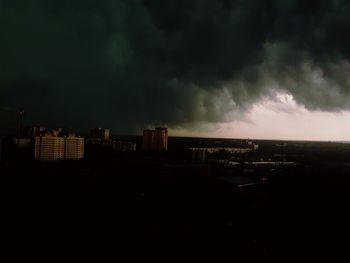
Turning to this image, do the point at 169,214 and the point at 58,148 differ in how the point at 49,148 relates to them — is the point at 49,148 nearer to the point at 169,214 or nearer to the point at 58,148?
the point at 58,148

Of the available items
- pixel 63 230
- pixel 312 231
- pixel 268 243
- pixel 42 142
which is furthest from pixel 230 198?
pixel 42 142

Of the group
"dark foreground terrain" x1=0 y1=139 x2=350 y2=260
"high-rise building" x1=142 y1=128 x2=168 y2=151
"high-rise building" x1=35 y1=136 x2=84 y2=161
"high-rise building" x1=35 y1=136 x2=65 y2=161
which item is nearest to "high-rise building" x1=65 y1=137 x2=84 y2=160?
"high-rise building" x1=35 y1=136 x2=84 y2=161

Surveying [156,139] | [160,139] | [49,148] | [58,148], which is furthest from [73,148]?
[160,139]

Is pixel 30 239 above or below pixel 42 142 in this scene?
below

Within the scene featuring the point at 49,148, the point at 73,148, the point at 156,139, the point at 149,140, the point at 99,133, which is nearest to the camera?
the point at 49,148

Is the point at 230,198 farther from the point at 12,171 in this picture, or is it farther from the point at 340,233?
the point at 12,171

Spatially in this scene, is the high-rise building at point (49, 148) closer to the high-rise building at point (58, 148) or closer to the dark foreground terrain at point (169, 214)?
the high-rise building at point (58, 148)

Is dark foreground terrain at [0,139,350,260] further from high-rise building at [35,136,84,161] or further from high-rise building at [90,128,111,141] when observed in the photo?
high-rise building at [90,128,111,141]
